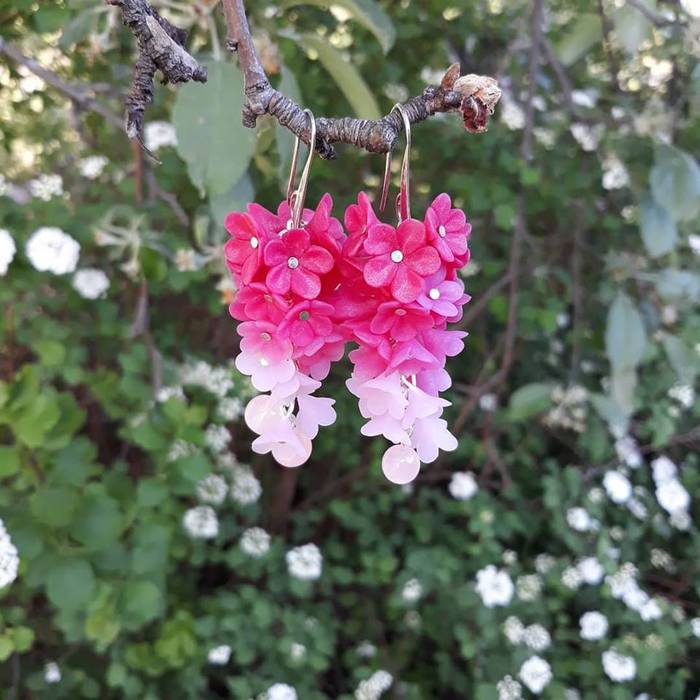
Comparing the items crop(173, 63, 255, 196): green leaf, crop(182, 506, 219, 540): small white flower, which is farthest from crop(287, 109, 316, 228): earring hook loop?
crop(182, 506, 219, 540): small white flower

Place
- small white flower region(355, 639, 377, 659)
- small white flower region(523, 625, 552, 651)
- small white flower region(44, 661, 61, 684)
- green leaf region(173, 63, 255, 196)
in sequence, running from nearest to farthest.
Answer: green leaf region(173, 63, 255, 196) < small white flower region(44, 661, 61, 684) < small white flower region(523, 625, 552, 651) < small white flower region(355, 639, 377, 659)

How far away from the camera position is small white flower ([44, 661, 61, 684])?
1.19m

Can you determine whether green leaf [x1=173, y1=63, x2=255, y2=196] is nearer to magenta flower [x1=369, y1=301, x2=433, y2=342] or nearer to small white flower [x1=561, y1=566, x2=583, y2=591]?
magenta flower [x1=369, y1=301, x2=433, y2=342]

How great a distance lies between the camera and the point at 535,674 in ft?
4.09

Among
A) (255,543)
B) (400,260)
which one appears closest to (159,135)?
(255,543)

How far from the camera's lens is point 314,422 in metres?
0.54

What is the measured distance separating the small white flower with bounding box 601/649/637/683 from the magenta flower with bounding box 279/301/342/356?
41.4 inches

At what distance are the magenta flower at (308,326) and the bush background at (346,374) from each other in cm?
43

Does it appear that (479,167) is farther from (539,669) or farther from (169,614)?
(169,614)

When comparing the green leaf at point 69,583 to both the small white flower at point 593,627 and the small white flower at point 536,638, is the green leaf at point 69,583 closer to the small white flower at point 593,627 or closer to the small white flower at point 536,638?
the small white flower at point 536,638

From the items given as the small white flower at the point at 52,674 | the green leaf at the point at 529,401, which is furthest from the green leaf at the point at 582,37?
the small white flower at the point at 52,674

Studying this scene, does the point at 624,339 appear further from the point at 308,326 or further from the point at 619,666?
the point at 308,326

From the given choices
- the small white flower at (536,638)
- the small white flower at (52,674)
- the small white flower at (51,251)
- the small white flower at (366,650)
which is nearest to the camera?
the small white flower at (51,251)

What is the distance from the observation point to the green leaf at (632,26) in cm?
123
